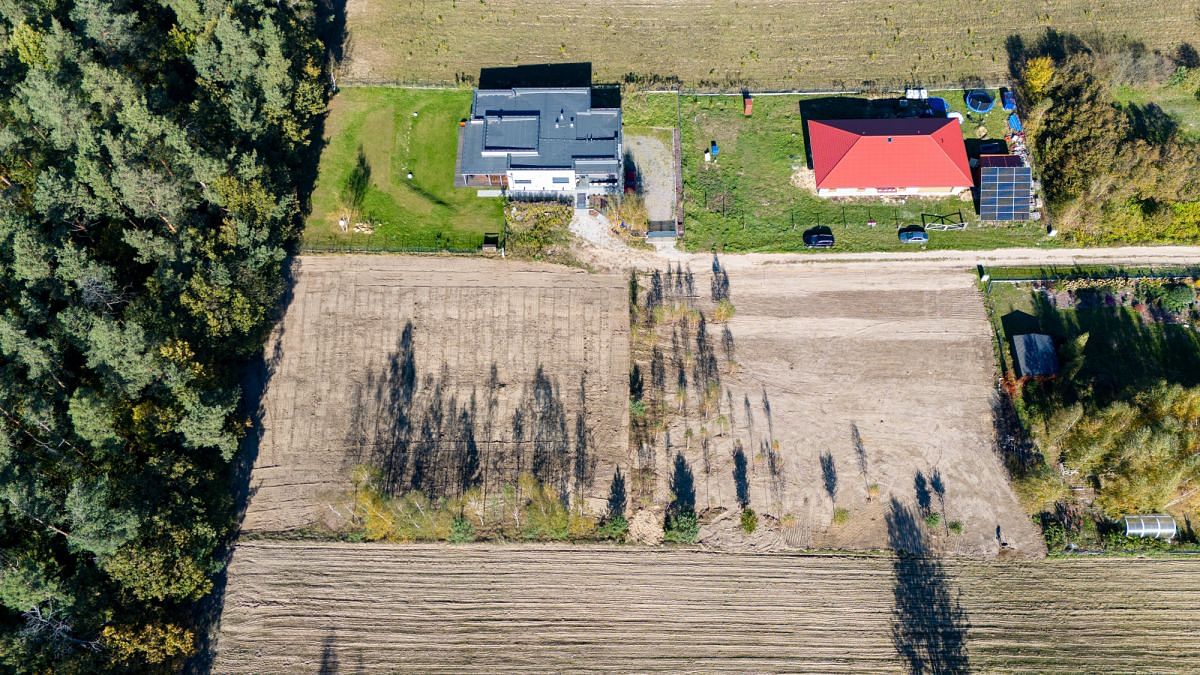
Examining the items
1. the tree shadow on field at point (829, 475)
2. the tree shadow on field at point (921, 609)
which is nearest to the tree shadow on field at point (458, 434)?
the tree shadow on field at point (829, 475)

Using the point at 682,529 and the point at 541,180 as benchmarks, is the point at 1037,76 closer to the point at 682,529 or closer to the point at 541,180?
the point at 541,180

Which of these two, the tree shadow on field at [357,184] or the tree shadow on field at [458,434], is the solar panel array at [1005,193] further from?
the tree shadow on field at [357,184]

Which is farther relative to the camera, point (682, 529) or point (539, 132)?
point (539, 132)

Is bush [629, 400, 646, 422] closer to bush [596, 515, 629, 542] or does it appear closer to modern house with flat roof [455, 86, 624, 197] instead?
bush [596, 515, 629, 542]

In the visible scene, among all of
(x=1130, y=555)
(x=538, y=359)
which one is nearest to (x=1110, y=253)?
(x=1130, y=555)

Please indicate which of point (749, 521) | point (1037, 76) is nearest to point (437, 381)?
point (749, 521)

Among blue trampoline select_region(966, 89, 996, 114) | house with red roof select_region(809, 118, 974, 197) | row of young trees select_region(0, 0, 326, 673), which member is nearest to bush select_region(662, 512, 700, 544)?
house with red roof select_region(809, 118, 974, 197)

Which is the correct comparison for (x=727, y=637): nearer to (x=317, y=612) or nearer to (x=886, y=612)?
(x=886, y=612)
